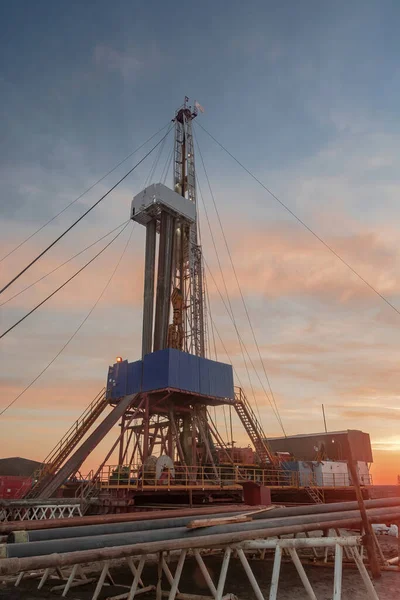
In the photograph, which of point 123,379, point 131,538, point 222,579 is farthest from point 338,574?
point 123,379

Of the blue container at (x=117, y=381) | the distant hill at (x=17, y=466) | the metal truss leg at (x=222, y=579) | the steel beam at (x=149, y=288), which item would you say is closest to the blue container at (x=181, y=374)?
the blue container at (x=117, y=381)

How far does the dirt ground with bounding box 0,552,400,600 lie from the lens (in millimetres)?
11047

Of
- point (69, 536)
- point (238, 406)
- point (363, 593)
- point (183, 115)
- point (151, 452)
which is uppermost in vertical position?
point (183, 115)

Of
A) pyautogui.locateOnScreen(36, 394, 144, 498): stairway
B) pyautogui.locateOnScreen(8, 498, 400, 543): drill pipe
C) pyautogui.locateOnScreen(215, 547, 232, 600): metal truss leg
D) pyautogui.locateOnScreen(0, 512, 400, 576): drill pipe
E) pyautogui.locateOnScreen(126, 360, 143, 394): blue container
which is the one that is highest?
pyautogui.locateOnScreen(126, 360, 143, 394): blue container

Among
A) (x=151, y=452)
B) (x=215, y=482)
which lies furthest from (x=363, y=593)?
(x=151, y=452)

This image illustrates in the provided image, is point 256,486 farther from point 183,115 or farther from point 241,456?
point 183,115

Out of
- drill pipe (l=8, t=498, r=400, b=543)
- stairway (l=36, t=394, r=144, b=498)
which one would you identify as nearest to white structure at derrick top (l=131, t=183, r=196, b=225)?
stairway (l=36, t=394, r=144, b=498)

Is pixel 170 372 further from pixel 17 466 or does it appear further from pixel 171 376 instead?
pixel 17 466

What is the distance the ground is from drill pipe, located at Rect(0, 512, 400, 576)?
10.2 feet

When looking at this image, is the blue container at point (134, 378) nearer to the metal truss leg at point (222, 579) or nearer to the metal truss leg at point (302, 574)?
the metal truss leg at point (222, 579)

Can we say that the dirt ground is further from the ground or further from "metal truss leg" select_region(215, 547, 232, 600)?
"metal truss leg" select_region(215, 547, 232, 600)

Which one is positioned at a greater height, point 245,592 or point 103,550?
point 103,550

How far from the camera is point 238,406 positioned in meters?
33.6

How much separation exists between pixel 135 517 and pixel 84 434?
66.5 ft
